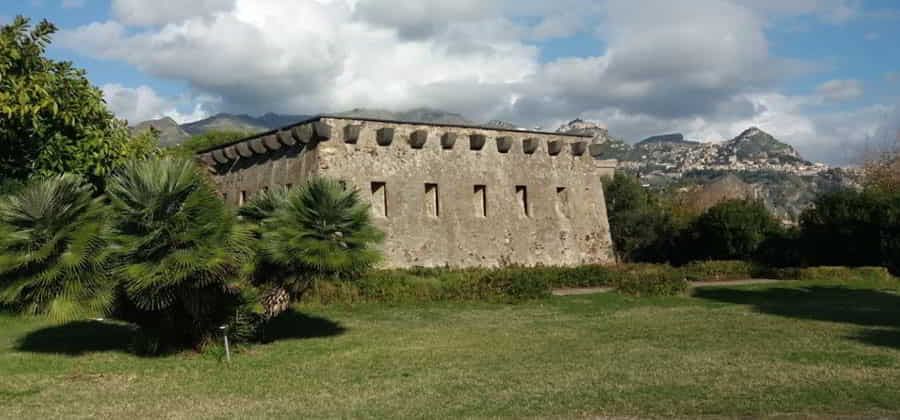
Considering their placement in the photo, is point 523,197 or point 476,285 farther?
point 523,197

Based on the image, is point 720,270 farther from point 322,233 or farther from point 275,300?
point 322,233

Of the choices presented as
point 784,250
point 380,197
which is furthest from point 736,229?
point 380,197

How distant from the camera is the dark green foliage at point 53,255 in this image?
1021 centimetres

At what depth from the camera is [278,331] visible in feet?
46.8

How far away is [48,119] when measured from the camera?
12891 mm

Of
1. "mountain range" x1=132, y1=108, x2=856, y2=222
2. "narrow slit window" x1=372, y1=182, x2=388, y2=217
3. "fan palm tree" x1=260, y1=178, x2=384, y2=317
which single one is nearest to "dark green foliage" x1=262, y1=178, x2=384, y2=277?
"fan palm tree" x1=260, y1=178, x2=384, y2=317

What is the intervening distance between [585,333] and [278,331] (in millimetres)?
5235

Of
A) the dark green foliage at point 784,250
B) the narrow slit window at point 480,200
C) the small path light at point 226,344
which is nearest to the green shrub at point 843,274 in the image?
the dark green foliage at point 784,250

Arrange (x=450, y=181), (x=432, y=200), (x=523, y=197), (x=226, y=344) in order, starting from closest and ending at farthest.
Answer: (x=226, y=344), (x=432, y=200), (x=450, y=181), (x=523, y=197)

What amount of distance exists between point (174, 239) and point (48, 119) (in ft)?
13.7

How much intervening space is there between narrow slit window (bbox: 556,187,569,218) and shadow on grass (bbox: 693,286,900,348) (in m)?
5.78

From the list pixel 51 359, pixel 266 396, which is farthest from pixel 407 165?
pixel 266 396

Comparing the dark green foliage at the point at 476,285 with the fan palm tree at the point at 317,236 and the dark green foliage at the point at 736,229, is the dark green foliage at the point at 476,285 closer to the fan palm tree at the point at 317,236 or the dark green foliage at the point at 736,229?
the fan palm tree at the point at 317,236

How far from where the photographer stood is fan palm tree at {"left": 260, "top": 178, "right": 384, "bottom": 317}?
11562 mm
